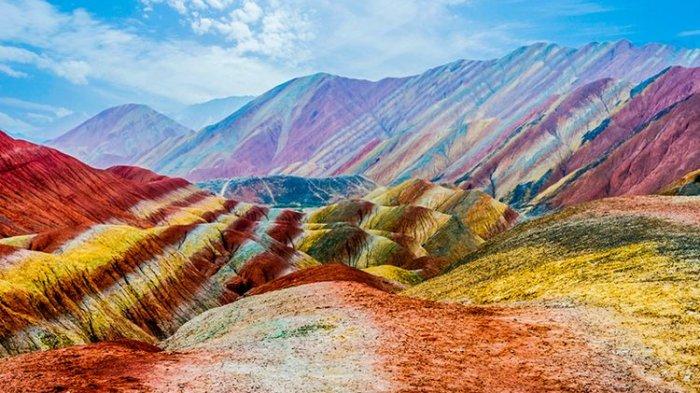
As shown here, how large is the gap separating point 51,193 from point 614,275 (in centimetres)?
13310

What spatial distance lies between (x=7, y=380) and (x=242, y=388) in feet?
30.5

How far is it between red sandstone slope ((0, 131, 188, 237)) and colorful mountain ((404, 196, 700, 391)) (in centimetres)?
8391

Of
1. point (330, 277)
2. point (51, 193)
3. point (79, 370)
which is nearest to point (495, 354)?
point (79, 370)

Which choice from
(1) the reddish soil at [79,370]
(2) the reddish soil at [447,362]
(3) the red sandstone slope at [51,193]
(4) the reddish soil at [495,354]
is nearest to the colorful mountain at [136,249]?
(3) the red sandstone slope at [51,193]

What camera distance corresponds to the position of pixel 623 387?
21375 mm

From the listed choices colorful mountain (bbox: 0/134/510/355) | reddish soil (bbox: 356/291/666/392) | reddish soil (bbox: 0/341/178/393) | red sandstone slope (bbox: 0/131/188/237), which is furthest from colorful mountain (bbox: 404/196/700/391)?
red sandstone slope (bbox: 0/131/188/237)

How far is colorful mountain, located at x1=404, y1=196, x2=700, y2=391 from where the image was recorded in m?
25.1

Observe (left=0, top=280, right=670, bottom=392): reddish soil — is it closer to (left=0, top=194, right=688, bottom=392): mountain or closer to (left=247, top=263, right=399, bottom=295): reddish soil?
(left=0, top=194, right=688, bottom=392): mountain

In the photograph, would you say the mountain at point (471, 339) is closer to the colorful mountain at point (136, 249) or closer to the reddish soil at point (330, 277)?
the reddish soil at point (330, 277)

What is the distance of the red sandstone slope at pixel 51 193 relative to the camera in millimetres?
114562

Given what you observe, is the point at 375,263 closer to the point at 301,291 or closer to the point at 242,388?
the point at 301,291

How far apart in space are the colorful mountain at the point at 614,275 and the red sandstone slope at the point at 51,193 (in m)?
83.9

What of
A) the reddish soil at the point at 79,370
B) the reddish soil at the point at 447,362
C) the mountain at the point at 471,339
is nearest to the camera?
the reddish soil at the point at 79,370

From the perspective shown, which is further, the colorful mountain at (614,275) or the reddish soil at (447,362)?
the colorful mountain at (614,275)
